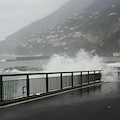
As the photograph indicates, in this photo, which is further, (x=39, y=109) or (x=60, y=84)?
(x=60, y=84)

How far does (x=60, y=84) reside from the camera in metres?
20.7

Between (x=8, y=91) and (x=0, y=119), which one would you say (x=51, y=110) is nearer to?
(x=0, y=119)

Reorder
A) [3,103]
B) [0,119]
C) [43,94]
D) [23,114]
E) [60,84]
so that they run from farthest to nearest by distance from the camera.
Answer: [60,84] → [43,94] → [3,103] → [23,114] → [0,119]

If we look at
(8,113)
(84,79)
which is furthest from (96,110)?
(84,79)

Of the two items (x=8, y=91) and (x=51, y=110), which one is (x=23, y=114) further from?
(x=8, y=91)

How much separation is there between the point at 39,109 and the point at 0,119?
2258 millimetres

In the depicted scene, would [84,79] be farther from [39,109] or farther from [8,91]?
[39,109]

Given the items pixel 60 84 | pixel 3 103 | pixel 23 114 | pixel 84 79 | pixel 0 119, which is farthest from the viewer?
pixel 84 79

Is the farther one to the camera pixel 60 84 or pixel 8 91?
pixel 60 84

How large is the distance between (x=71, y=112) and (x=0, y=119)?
2553 mm

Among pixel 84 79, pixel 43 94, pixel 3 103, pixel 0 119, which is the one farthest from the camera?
pixel 84 79

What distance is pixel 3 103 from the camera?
12.8 metres

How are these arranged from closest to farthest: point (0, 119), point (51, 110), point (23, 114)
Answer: point (0, 119)
point (23, 114)
point (51, 110)

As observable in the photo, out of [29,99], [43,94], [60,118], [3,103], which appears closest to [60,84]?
[43,94]
